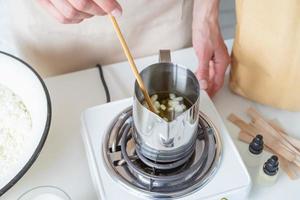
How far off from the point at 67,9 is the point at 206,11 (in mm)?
273

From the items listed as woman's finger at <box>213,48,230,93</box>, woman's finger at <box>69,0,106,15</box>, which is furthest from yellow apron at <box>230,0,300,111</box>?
woman's finger at <box>69,0,106,15</box>

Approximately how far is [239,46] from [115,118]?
238 millimetres

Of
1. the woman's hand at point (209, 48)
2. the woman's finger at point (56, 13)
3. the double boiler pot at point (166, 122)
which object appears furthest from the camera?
the woman's hand at point (209, 48)

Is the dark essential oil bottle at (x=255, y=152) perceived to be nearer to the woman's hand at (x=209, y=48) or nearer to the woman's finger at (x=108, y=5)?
the woman's hand at (x=209, y=48)

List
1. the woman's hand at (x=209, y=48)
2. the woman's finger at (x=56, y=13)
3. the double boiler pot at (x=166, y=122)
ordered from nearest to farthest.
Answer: the double boiler pot at (x=166, y=122) → the woman's finger at (x=56, y=13) → the woman's hand at (x=209, y=48)

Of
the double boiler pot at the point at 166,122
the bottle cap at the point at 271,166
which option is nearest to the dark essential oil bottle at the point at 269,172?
the bottle cap at the point at 271,166

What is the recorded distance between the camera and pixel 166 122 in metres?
0.55

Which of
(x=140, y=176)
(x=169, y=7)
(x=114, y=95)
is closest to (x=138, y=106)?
(x=140, y=176)

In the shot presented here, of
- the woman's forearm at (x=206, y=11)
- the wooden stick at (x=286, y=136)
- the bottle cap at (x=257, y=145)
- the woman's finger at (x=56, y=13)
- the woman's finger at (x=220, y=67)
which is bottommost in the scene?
the wooden stick at (x=286, y=136)

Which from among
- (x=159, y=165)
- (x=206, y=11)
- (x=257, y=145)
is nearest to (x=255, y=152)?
(x=257, y=145)

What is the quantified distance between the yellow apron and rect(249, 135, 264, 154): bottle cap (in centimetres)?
12

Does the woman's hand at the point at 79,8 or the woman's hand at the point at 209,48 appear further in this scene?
the woman's hand at the point at 209,48

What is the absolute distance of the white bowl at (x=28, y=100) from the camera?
61 centimetres

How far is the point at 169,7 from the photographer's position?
841 millimetres
